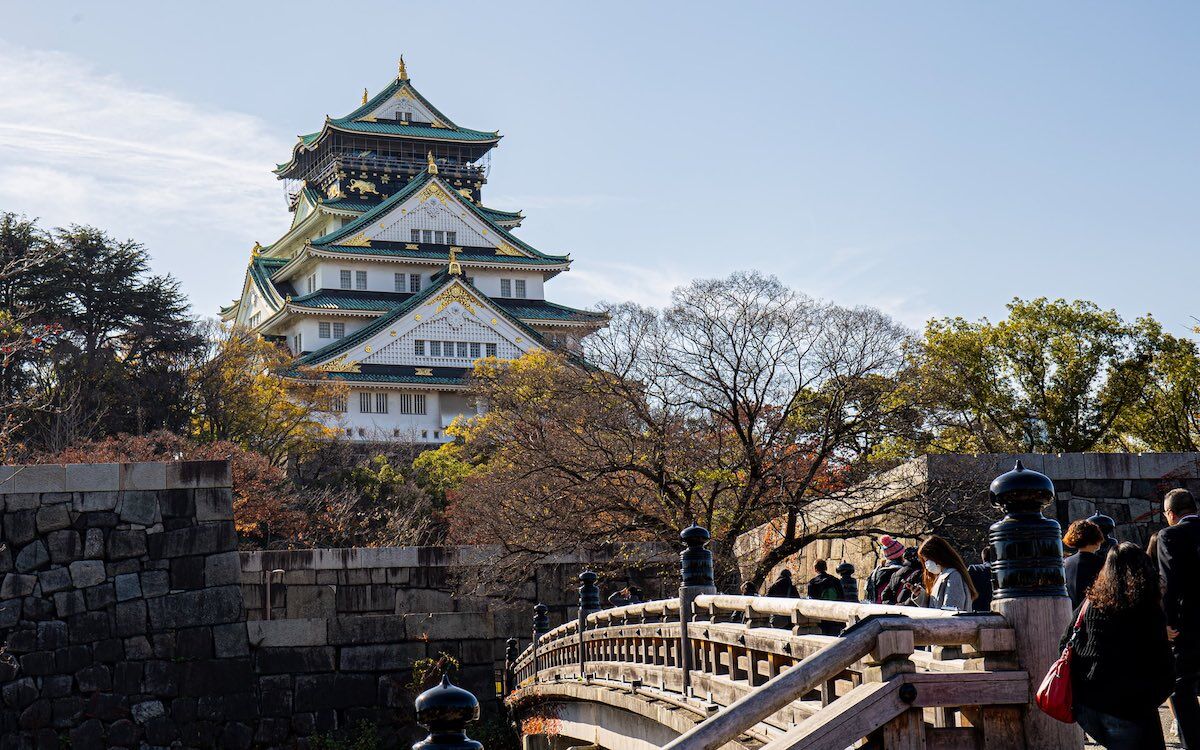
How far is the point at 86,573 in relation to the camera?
2062 centimetres

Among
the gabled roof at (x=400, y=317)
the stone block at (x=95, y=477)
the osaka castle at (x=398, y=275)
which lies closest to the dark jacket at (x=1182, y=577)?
the stone block at (x=95, y=477)

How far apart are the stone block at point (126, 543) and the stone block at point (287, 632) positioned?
200 cm

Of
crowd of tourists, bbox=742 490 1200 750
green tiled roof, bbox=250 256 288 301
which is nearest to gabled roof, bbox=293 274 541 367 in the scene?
green tiled roof, bbox=250 256 288 301

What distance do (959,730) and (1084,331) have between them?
22.2 meters

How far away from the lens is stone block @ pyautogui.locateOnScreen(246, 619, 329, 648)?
21531mm

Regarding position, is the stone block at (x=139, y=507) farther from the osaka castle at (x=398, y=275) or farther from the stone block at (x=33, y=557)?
the osaka castle at (x=398, y=275)

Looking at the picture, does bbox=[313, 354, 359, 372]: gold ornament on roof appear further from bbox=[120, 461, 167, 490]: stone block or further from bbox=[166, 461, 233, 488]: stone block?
bbox=[120, 461, 167, 490]: stone block

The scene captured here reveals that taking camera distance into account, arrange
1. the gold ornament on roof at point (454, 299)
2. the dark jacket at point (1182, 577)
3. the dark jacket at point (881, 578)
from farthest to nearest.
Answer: the gold ornament on roof at point (454, 299) < the dark jacket at point (881, 578) < the dark jacket at point (1182, 577)

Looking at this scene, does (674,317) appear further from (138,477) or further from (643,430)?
(138,477)

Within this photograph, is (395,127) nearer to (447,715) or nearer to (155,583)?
(155,583)

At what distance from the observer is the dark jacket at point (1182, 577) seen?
265 inches

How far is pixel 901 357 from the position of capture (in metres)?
20.0

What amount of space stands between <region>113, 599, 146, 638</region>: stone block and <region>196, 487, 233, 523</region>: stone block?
1.51 metres

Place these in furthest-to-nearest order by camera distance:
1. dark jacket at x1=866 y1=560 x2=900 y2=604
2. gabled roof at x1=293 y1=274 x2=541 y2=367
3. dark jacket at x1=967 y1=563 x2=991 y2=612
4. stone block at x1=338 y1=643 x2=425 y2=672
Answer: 1. gabled roof at x1=293 y1=274 x2=541 y2=367
2. stone block at x1=338 y1=643 x2=425 y2=672
3. dark jacket at x1=866 y1=560 x2=900 y2=604
4. dark jacket at x1=967 y1=563 x2=991 y2=612
